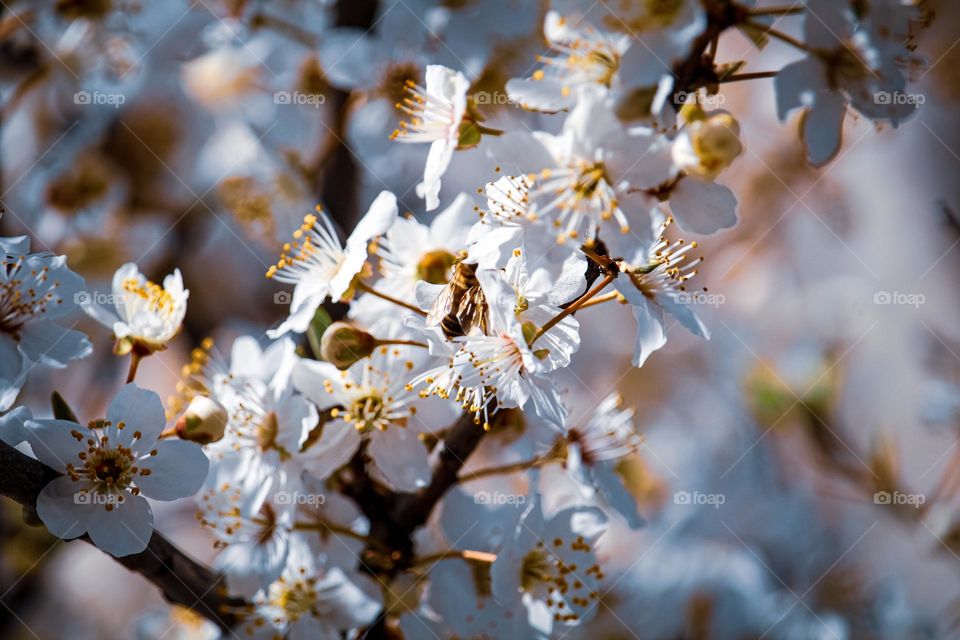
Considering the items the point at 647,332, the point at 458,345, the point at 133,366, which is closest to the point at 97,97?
the point at 133,366

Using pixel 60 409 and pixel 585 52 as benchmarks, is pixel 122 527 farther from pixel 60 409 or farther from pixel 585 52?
pixel 585 52

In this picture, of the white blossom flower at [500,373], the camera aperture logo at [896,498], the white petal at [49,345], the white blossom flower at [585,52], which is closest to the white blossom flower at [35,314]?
the white petal at [49,345]

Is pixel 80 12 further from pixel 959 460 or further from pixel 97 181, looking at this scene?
pixel 959 460

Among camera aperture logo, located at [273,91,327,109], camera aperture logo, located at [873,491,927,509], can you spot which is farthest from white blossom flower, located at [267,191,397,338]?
camera aperture logo, located at [873,491,927,509]

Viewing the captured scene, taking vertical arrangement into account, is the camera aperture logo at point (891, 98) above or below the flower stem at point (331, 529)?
above

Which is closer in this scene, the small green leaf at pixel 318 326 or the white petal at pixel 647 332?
the white petal at pixel 647 332

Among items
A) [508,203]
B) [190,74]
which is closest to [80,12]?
[190,74]

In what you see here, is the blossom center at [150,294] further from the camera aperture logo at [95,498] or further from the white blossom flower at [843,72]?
the white blossom flower at [843,72]
